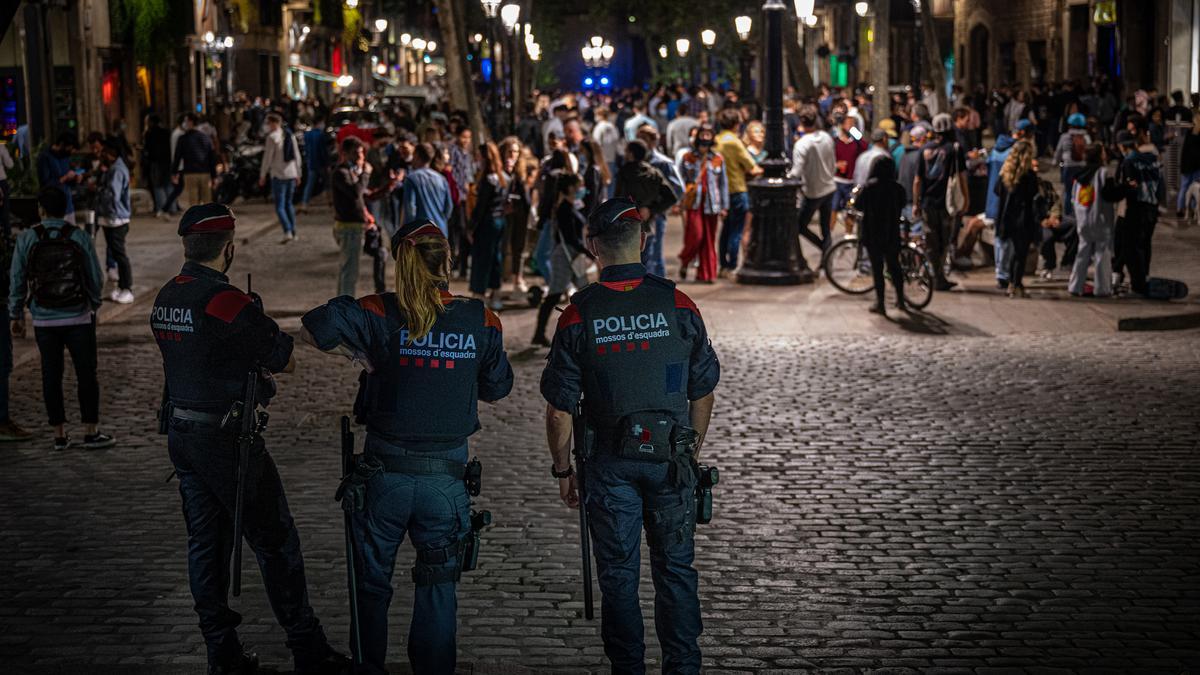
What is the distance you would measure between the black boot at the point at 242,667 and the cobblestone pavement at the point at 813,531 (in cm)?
19

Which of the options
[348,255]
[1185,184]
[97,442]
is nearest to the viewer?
[97,442]

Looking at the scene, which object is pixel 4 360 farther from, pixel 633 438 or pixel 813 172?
pixel 813 172

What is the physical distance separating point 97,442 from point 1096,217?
1019cm

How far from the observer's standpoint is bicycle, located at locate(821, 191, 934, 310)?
1645 cm

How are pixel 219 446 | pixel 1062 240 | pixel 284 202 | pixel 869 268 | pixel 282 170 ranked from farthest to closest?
pixel 282 170 → pixel 284 202 → pixel 1062 240 → pixel 869 268 → pixel 219 446

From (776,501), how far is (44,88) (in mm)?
24568

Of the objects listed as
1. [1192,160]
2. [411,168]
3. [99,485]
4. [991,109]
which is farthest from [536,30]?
[99,485]

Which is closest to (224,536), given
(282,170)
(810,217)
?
(810,217)

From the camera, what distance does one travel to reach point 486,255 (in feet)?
55.9

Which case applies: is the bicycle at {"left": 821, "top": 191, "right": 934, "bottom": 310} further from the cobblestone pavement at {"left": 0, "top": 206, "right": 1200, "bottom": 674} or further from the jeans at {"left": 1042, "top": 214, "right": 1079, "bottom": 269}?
the cobblestone pavement at {"left": 0, "top": 206, "right": 1200, "bottom": 674}

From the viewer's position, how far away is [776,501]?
930 cm

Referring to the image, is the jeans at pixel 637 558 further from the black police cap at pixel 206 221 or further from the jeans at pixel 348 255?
the jeans at pixel 348 255

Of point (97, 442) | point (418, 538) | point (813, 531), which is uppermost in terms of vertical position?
point (418, 538)

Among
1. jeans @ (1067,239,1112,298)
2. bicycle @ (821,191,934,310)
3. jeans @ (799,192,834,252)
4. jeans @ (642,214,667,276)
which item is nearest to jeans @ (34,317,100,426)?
jeans @ (642,214,667,276)
